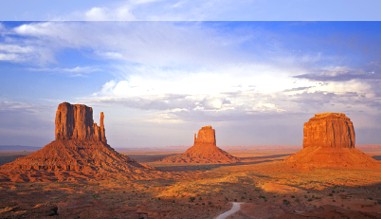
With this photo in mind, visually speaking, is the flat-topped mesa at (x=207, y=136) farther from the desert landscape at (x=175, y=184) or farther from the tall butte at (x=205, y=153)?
Answer: the desert landscape at (x=175, y=184)

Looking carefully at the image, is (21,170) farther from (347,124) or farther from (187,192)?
(347,124)

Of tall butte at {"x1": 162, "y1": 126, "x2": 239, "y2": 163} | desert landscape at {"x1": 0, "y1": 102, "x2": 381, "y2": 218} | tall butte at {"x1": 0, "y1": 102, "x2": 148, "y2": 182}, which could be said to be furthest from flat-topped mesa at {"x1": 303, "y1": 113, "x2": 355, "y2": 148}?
tall butte at {"x1": 162, "y1": 126, "x2": 239, "y2": 163}

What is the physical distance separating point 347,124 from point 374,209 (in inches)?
2774

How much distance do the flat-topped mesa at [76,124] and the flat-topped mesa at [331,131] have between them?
58.2 metres

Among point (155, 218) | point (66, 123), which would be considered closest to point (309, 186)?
point (155, 218)

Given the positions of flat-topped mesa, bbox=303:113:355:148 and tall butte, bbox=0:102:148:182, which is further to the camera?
flat-topped mesa, bbox=303:113:355:148

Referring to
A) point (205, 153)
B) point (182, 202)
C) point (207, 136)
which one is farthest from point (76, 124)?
point (207, 136)

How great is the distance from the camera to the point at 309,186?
160 ft

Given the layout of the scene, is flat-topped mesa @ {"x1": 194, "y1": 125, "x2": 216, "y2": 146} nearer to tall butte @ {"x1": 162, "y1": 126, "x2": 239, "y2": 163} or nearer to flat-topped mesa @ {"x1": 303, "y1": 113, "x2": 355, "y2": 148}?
tall butte @ {"x1": 162, "y1": 126, "x2": 239, "y2": 163}

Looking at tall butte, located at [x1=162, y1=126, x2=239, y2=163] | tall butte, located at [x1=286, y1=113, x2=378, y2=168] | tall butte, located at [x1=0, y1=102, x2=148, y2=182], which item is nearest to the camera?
tall butte, located at [x1=0, y1=102, x2=148, y2=182]

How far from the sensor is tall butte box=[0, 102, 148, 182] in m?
64.6

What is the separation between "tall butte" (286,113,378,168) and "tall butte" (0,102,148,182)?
4432 centimetres

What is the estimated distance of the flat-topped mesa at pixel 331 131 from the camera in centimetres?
8819

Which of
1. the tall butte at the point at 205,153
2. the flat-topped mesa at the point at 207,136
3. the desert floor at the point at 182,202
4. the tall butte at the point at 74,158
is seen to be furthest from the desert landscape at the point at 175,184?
the flat-topped mesa at the point at 207,136
